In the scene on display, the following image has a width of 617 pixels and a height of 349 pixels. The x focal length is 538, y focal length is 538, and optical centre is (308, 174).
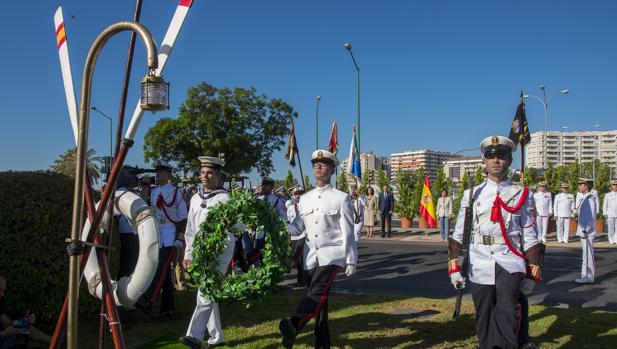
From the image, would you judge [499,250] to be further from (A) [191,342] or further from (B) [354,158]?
(B) [354,158]

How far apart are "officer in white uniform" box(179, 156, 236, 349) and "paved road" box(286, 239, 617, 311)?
175 inches

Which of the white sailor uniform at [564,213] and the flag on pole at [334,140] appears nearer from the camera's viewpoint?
the white sailor uniform at [564,213]

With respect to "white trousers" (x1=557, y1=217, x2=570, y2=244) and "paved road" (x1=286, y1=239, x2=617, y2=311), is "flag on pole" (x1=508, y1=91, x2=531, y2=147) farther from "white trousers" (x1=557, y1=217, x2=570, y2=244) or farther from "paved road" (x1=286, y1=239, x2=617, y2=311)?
"white trousers" (x1=557, y1=217, x2=570, y2=244)

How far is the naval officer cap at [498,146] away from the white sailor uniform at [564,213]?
1515 cm

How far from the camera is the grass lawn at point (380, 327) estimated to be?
608 cm

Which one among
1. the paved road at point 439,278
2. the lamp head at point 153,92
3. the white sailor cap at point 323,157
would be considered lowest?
the paved road at point 439,278

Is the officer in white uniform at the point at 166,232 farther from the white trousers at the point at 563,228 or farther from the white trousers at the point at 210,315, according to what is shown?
the white trousers at the point at 563,228

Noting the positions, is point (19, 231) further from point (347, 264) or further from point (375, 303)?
point (375, 303)

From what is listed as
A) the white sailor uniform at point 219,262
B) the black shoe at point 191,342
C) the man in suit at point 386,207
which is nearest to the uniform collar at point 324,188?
the white sailor uniform at point 219,262

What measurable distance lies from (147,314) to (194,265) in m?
2.74

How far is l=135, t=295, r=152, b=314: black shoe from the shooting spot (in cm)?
716

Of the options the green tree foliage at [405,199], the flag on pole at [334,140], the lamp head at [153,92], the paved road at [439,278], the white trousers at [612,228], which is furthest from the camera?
the green tree foliage at [405,199]

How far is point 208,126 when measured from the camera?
125 feet

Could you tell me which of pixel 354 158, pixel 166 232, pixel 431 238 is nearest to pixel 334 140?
pixel 354 158
